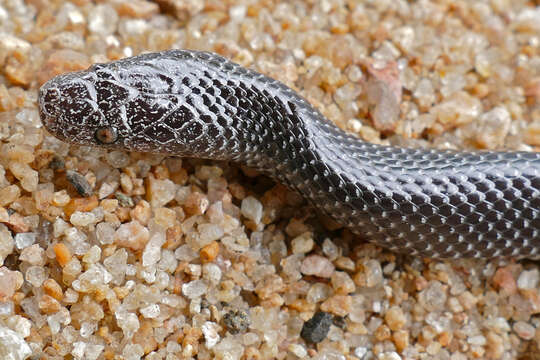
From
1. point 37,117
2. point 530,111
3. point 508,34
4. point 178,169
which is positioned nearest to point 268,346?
point 178,169

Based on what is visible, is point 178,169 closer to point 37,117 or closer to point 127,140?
point 127,140

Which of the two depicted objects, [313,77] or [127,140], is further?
[313,77]

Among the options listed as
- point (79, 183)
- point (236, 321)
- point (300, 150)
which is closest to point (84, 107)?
point (79, 183)

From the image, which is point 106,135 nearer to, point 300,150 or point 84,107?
point 84,107

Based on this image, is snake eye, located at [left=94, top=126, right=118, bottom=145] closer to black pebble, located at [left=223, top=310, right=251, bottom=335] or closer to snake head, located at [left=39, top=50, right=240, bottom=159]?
snake head, located at [left=39, top=50, right=240, bottom=159]

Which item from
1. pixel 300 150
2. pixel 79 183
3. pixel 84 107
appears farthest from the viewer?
pixel 300 150

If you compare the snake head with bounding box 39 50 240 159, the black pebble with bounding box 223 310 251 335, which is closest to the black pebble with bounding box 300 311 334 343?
the black pebble with bounding box 223 310 251 335
